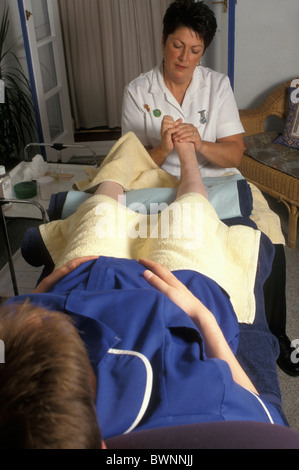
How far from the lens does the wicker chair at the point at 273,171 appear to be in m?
2.74

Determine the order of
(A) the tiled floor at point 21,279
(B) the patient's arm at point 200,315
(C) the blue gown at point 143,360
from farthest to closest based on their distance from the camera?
(A) the tiled floor at point 21,279
(B) the patient's arm at point 200,315
(C) the blue gown at point 143,360

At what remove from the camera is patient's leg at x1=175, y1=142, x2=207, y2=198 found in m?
1.45

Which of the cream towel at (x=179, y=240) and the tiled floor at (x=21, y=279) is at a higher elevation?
the cream towel at (x=179, y=240)

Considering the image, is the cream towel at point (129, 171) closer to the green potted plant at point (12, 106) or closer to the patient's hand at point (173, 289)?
the patient's hand at point (173, 289)

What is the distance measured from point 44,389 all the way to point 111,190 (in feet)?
3.49

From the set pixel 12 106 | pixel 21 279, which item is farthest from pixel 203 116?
pixel 12 106

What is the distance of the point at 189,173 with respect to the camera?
158 centimetres

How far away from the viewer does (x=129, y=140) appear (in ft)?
5.62

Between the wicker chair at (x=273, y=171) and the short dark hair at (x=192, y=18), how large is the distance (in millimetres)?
1177

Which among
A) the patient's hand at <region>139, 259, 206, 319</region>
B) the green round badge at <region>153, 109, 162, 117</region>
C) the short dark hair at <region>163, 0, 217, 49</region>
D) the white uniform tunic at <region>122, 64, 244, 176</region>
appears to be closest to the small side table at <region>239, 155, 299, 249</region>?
the white uniform tunic at <region>122, 64, 244, 176</region>

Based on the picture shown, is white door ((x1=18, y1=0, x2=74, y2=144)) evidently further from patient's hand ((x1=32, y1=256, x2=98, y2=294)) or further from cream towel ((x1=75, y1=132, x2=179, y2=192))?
patient's hand ((x1=32, y1=256, x2=98, y2=294))

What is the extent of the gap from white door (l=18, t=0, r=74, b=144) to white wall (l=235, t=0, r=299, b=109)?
1.49 m

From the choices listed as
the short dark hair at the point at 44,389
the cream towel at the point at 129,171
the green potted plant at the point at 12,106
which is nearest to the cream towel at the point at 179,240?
the cream towel at the point at 129,171

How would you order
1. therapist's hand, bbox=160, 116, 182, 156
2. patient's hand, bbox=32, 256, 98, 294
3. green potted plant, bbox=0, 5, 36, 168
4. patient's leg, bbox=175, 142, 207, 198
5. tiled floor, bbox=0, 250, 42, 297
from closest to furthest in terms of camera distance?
patient's hand, bbox=32, 256, 98, 294, patient's leg, bbox=175, 142, 207, 198, therapist's hand, bbox=160, 116, 182, 156, tiled floor, bbox=0, 250, 42, 297, green potted plant, bbox=0, 5, 36, 168
